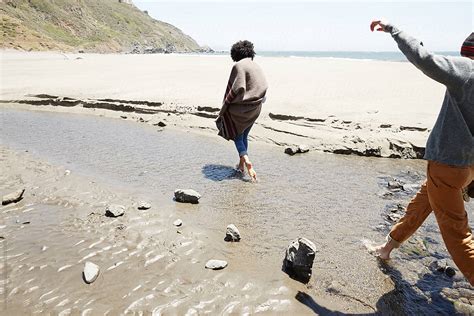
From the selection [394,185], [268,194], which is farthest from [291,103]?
[268,194]

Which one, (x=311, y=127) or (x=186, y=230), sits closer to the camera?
(x=186, y=230)

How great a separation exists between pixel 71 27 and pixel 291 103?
9298 centimetres

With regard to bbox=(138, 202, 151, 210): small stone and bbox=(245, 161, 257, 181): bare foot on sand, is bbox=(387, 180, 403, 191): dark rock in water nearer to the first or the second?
bbox=(245, 161, 257, 181): bare foot on sand

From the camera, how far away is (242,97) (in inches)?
224

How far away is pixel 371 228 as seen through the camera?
4.21 m

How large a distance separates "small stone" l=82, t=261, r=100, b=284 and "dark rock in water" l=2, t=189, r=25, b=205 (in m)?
1.95

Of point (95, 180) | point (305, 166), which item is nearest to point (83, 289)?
point (95, 180)

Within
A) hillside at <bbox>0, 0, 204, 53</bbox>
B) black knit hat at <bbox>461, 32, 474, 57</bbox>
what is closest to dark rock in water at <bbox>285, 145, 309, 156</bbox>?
black knit hat at <bbox>461, 32, 474, 57</bbox>

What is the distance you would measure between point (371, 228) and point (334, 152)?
3.26 meters

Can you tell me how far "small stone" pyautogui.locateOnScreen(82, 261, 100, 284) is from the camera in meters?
2.96

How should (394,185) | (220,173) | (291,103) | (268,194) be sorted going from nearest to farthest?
(268,194) → (394,185) → (220,173) → (291,103)

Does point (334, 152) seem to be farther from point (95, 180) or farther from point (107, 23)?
point (107, 23)

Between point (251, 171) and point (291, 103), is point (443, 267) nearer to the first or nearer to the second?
point (251, 171)

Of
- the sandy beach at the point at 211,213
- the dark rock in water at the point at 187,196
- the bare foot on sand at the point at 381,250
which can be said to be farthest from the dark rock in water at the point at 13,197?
the bare foot on sand at the point at 381,250
